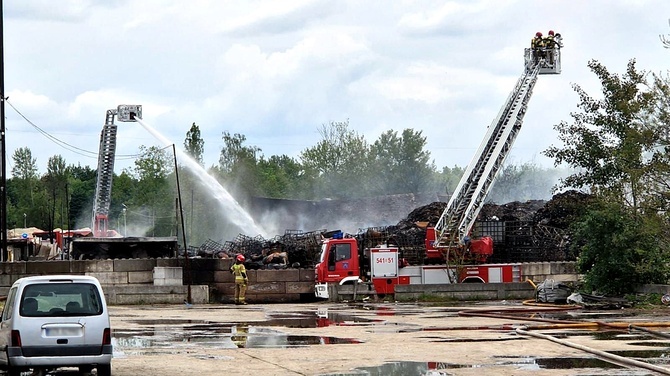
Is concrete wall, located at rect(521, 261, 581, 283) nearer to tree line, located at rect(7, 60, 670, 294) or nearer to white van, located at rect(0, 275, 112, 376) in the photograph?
tree line, located at rect(7, 60, 670, 294)

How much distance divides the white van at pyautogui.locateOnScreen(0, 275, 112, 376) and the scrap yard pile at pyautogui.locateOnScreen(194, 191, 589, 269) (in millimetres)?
25818

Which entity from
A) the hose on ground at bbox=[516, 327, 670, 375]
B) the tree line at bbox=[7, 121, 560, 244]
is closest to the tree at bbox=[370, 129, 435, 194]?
the tree line at bbox=[7, 121, 560, 244]

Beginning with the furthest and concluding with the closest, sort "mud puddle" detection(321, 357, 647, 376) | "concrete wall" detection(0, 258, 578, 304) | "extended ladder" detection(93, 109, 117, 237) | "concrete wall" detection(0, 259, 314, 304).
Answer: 1. "extended ladder" detection(93, 109, 117, 237)
2. "concrete wall" detection(0, 259, 314, 304)
3. "concrete wall" detection(0, 258, 578, 304)
4. "mud puddle" detection(321, 357, 647, 376)

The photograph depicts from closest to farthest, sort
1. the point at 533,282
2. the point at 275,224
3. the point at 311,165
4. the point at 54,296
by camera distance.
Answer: the point at 54,296, the point at 533,282, the point at 275,224, the point at 311,165

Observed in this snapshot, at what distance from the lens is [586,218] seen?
3175cm

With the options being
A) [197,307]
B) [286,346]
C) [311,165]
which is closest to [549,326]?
[286,346]

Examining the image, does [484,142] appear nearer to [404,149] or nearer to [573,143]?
[573,143]

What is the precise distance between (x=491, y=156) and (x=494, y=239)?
354 cm

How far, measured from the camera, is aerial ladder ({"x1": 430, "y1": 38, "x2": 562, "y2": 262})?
129 ft

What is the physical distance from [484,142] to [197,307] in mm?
13676

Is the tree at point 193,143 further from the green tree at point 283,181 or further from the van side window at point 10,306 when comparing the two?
the van side window at point 10,306

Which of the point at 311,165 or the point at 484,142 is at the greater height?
the point at 311,165

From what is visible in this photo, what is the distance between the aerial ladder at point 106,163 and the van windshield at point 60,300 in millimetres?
40806

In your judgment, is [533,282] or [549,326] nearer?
[549,326]
